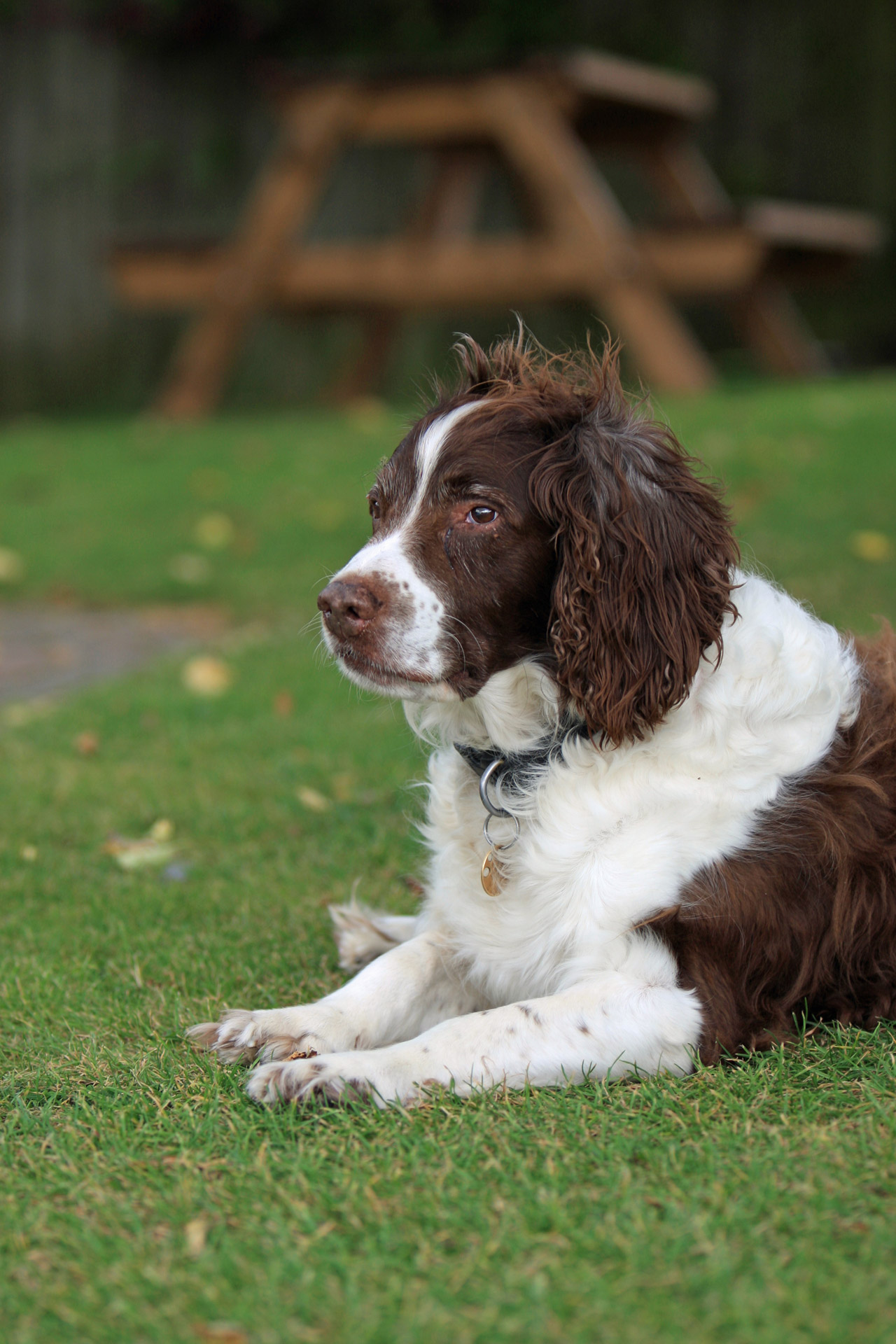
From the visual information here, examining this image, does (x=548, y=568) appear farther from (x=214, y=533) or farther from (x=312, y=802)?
Answer: (x=214, y=533)

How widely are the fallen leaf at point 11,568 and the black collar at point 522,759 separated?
18.1 feet

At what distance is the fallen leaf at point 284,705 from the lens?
213 inches

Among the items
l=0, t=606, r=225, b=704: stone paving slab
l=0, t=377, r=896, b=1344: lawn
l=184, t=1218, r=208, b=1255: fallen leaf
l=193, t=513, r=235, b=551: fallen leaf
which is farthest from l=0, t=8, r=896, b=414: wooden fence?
l=184, t=1218, r=208, b=1255: fallen leaf

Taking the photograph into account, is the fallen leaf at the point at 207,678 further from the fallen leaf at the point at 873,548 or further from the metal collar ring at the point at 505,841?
the fallen leaf at the point at 873,548

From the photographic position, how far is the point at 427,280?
10000 mm

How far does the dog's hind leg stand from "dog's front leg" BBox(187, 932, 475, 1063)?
0.20 meters

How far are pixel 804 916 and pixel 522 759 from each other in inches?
25.1

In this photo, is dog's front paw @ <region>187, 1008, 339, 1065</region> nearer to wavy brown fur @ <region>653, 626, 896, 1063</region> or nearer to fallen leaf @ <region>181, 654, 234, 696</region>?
wavy brown fur @ <region>653, 626, 896, 1063</region>

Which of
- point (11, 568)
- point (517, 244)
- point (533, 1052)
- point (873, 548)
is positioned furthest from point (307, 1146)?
point (517, 244)

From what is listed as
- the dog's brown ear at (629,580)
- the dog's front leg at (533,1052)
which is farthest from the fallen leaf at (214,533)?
the dog's front leg at (533,1052)

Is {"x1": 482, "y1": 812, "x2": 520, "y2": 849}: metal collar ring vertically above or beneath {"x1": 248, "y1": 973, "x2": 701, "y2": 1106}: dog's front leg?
above

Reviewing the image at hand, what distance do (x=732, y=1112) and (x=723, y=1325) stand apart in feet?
2.08

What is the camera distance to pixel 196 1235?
201cm

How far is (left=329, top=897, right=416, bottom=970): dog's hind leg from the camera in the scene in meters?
3.23
